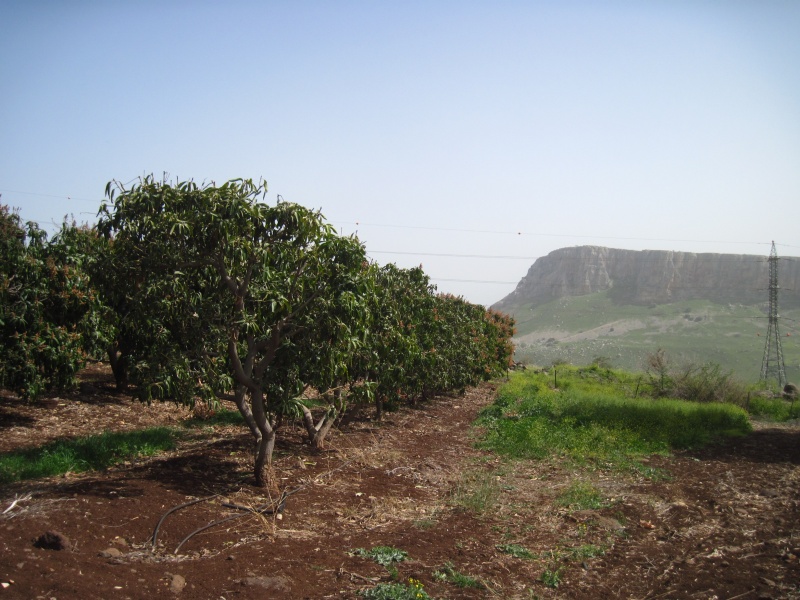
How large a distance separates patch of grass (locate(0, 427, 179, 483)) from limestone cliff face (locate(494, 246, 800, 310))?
230 ft

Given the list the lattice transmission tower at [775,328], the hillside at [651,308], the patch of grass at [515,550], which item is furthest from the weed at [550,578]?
the hillside at [651,308]

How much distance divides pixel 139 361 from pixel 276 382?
5.29ft

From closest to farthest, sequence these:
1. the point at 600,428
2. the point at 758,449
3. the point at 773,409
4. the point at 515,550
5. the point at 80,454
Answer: the point at 515,550 → the point at 80,454 → the point at 758,449 → the point at 600,428 → the point at 773,409

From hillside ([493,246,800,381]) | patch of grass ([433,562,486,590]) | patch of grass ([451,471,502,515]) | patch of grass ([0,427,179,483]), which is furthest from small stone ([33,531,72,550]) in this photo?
hillside ([493,246,800,381])

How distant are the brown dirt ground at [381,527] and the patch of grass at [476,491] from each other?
5 centimetres

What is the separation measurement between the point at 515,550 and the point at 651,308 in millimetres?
74512

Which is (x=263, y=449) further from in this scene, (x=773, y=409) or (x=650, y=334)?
(x=650, y=334)

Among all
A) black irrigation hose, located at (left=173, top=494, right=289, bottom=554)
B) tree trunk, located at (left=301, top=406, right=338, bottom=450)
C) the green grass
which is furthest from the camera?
the green grass

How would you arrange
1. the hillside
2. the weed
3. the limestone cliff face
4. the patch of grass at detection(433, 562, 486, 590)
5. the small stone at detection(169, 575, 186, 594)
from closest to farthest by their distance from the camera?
1. the small stone at detection(169, 575, 186, 594)
2. the patch of grass at detection(433, 562, 486, 590)
3. the weed
4. the hillside
5. the limestone cliff face

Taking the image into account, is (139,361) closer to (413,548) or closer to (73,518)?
(73,518)

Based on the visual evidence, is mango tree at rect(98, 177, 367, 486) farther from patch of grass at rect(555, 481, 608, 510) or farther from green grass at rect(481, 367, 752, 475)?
green grass at rect(481, 367, 752, 475)

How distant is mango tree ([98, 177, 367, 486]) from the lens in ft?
22.3

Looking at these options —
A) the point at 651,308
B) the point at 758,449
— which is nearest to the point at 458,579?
the point at 758,449

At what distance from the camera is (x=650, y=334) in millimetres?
63188
